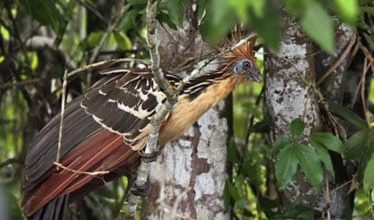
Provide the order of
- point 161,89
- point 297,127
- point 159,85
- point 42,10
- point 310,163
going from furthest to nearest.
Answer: point 42,10, point 297,127, point 310,163, point 161,89, point 159,85

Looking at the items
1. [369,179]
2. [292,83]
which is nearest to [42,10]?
[292,83]

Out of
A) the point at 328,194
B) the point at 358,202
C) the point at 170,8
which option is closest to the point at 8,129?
the point at 358,202

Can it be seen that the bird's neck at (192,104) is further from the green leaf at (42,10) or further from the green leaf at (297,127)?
the green leaf at (42,10)

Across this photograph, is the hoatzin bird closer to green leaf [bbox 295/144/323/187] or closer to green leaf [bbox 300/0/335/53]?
green leaf [bbox 295/144/323/187]

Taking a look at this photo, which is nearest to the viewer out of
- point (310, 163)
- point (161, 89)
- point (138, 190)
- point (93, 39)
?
point (161, 89)

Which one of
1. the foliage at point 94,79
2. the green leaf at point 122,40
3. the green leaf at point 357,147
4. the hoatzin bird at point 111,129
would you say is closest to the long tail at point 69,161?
the hoatzin bird at point 111,129

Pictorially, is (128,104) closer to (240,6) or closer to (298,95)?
(298,95)
